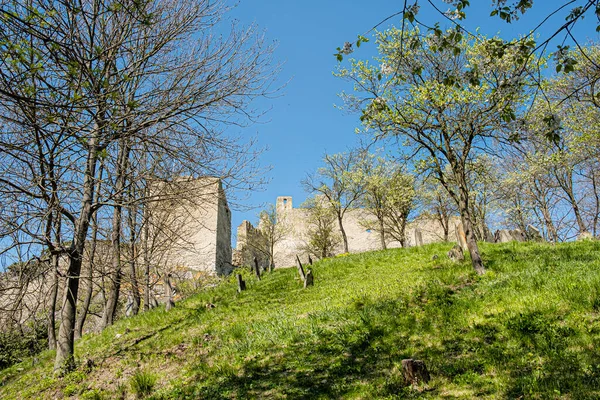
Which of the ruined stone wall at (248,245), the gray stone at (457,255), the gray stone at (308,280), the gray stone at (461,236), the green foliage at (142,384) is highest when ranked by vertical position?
the ruined stone wall at (248,245)

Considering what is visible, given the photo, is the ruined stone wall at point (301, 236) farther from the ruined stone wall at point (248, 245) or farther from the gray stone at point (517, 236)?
the gray stone at point (517, 236)

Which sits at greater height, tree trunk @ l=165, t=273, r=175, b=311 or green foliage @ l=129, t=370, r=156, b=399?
tree trunk @ l=165, t=273, r=175, b=311

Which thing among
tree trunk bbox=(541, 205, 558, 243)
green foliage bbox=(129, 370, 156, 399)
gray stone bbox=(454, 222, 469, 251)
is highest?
tree trunk bbox=(541, 205, 558, 243)

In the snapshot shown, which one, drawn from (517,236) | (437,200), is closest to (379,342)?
(517,236)

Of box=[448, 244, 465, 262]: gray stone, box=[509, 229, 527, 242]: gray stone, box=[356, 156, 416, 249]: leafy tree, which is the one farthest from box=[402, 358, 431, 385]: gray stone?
box=[356, 156, 416, 249]: leafy tree

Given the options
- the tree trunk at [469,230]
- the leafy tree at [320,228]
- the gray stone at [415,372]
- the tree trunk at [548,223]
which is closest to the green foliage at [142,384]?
the gray stone at [415,372]

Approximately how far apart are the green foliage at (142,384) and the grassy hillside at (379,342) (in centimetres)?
3

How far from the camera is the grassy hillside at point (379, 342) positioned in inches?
214

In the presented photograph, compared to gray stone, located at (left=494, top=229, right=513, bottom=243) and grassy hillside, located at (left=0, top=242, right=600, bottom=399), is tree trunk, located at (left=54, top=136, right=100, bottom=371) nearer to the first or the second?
grassy hillside, located at (left=0, top=242, right=600, bottom=399)

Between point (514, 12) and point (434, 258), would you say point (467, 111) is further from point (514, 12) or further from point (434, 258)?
point (514, 12)

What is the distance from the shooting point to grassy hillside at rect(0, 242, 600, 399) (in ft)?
17.9

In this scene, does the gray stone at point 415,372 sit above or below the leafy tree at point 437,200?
below

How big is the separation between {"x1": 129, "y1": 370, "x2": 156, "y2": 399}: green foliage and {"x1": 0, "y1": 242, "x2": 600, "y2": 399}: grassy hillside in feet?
0.08

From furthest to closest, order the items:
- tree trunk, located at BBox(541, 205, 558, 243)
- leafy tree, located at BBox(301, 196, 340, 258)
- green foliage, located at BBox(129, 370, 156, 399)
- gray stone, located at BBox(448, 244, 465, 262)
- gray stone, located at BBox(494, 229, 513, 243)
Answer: leafy tree, located at BBox(301, 196, 340, 258)
tree trunk, located at BBox(541, 205, 558, 243)
gray stone, located at BBox(494, 229, 513, 243)
gray stone, located at BBox(448, 244, 465, 262)
green foliage, located at BBox(129, 370, 156, 399)
